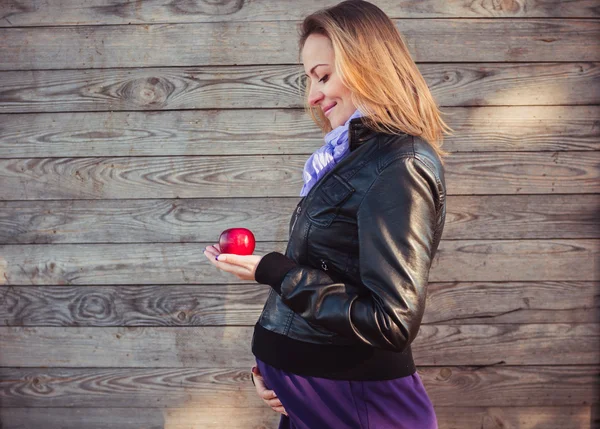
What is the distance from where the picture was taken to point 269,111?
2.20 m

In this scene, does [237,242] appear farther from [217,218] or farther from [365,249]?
[217,218]

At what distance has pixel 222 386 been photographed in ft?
7.48

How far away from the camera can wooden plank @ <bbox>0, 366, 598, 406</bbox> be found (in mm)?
2271

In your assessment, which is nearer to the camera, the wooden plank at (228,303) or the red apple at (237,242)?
the red apple at (237,242)

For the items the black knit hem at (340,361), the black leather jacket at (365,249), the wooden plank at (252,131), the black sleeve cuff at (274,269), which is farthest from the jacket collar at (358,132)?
the wooden plank at (252,131)

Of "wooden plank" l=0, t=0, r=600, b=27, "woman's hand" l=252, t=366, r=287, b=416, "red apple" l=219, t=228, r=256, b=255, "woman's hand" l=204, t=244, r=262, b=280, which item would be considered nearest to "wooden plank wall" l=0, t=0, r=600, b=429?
"wooden plank" l=0, t=0, r=600, b=27

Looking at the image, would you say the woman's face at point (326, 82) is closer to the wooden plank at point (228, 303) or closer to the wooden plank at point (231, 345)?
the wooden plank at point (228, 303)

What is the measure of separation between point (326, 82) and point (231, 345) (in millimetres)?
1346

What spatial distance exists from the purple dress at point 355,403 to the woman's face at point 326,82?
0.55 metres

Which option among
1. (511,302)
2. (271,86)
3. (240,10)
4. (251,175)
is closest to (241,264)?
(251,175)

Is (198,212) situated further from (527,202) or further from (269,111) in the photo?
(527,202)

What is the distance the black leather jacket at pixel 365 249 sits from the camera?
1.00 meters

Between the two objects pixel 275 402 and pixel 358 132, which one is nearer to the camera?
pixel 358 132

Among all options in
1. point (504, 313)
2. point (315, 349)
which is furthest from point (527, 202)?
point (315, 349)
